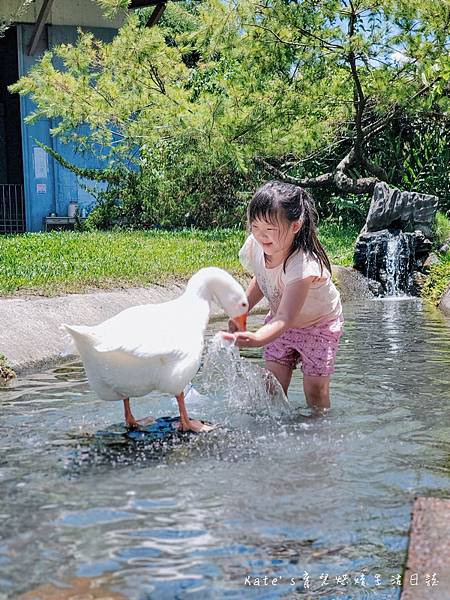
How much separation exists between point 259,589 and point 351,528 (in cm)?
53

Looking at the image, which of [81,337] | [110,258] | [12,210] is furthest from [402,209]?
[81,337]

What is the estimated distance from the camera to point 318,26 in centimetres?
1255

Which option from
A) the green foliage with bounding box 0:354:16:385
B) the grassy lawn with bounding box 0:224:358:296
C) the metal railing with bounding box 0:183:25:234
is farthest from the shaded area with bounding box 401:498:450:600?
the metal railing with bounding box 0:183:25:234

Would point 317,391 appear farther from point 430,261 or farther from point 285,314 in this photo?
point 430,261

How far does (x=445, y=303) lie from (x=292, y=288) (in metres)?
5.55

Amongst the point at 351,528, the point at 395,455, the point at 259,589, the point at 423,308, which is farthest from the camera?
the point at 423,308

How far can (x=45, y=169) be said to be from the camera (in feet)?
52.0

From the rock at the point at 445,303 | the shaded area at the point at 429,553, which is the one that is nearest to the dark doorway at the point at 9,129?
the rock at the point at 445,303

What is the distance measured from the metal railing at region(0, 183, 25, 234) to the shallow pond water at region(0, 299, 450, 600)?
38.6 feet

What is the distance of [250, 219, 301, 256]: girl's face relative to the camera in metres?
4.19

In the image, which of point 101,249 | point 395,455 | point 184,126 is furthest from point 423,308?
point 395,455

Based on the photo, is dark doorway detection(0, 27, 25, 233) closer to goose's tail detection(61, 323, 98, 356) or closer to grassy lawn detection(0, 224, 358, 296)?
grassy lawn detection(0, 224, 358, 296)

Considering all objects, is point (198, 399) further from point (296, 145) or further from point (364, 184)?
point (364, 184)

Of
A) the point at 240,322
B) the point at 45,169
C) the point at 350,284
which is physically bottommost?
the point at 350,284
